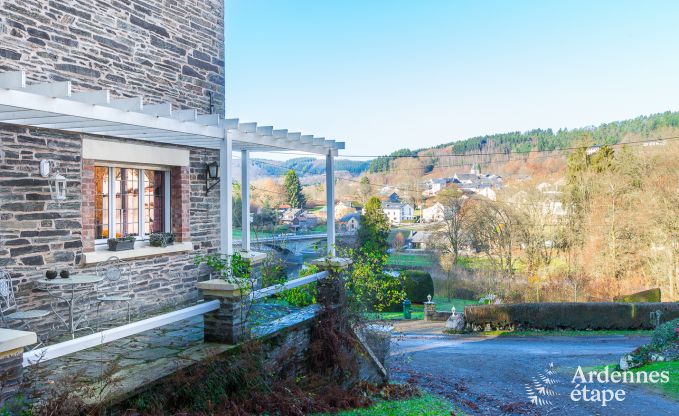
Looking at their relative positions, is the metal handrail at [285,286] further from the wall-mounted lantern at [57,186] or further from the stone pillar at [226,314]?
the wall-mounted lantern at [57,186]

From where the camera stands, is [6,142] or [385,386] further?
[385,386]

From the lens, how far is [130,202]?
24.2ft

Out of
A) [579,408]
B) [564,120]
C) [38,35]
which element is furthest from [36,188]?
[564,120]

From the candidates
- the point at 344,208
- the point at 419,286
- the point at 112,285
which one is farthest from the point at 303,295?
the point at 344,208

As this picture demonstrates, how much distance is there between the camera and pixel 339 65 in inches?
1342

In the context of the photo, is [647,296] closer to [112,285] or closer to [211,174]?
[211,174]

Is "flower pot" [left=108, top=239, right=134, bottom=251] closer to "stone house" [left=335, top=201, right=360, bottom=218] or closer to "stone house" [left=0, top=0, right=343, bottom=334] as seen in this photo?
"stone house" [left=0, top=0, right=343, bottom=334]

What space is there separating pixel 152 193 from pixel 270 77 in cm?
2815

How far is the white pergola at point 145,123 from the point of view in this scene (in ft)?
14.0

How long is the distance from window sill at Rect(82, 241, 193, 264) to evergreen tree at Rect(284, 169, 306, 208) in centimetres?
2115

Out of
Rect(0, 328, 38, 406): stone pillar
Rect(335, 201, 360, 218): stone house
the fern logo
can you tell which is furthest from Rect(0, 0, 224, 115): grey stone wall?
Rect(335, 201, 360, 218): stone house

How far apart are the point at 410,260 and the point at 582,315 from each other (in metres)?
14.2

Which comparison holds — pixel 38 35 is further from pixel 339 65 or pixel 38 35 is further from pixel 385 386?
pixel 339 65

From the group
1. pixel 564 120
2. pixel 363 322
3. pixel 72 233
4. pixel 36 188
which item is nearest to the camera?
pixel 36 188
